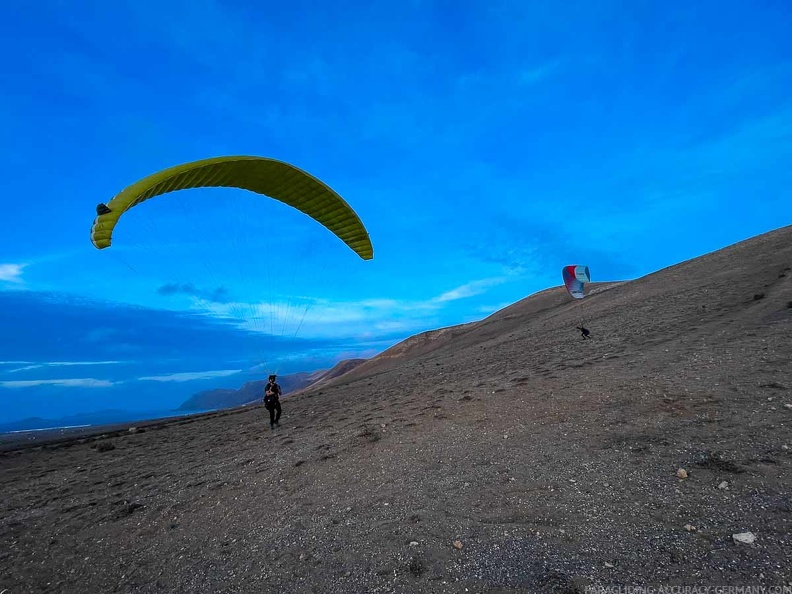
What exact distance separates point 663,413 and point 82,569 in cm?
1053

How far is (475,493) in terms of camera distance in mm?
6402

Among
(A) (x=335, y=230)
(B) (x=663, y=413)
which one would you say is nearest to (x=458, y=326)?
(A) (x=335, y=230)

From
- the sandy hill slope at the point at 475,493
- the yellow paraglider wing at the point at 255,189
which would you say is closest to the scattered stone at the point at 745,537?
the sandy hill slope at the point at 475,493

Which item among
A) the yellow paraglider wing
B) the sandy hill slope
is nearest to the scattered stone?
the sandy hill slope

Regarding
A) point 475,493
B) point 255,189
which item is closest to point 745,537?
point 475,493

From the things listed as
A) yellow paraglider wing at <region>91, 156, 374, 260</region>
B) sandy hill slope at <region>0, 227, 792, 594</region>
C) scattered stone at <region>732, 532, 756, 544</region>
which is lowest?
scattered stone at <region>732, 532, 756, 544</region>

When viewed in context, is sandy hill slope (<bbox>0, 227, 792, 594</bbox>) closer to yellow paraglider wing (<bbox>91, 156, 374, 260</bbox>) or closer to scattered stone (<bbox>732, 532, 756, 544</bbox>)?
scattered stone (<bbox>732, 532, 756, 544</bbox>)

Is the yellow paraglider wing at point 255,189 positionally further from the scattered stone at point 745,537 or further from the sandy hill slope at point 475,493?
the scattered stone at point 745,537

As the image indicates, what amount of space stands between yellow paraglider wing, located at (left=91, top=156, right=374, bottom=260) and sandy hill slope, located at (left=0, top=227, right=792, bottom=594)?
6.18 metres

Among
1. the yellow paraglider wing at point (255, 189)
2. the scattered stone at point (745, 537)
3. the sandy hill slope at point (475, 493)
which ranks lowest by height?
the scattered stone at point (745, 537)

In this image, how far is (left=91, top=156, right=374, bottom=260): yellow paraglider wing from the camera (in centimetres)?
954

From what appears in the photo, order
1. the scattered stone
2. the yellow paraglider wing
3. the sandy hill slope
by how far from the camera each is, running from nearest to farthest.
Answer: the scattered stone < the sandy hill slope < the yellow paraglider wing

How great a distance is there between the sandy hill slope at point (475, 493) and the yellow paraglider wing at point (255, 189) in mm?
6176

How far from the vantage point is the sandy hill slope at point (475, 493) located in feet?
15.3
